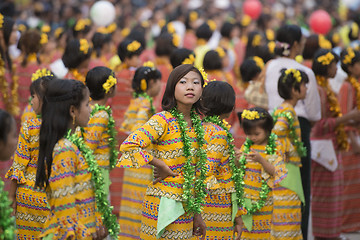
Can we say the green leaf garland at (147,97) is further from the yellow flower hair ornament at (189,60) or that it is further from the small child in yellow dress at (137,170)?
the yellow flower hair ornament at (189,60)

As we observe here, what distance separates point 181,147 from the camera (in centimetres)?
424

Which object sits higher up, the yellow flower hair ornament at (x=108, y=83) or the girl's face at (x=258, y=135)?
the yellow flower hair ornament at (x=108, y=83)

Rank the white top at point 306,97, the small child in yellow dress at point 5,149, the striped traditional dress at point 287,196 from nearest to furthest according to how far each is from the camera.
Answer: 1. the small child in yellow dress at point 5,149
2. the striped traditional dress at point 287,196
3. the white top at point 306,97

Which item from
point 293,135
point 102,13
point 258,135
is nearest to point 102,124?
point 258,135

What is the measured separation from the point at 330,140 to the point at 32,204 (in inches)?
141

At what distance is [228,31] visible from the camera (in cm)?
1166

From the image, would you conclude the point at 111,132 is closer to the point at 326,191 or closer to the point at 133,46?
the point at 133,46

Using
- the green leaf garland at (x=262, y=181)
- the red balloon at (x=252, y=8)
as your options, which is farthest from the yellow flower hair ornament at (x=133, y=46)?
the red balloon at (x=252, y=8)

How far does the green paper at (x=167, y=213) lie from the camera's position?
13.5 feet

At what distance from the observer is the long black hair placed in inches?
152

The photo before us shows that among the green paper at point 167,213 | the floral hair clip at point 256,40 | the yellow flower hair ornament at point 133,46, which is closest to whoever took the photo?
the green paper at point 167,213

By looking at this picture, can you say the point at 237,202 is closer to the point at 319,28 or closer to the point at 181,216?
the point at 181,216

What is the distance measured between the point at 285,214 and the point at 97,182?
235cm

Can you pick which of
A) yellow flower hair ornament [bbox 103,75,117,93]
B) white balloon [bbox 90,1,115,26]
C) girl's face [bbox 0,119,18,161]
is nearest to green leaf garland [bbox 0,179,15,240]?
girl's face [bbox 0,119,18,161]
